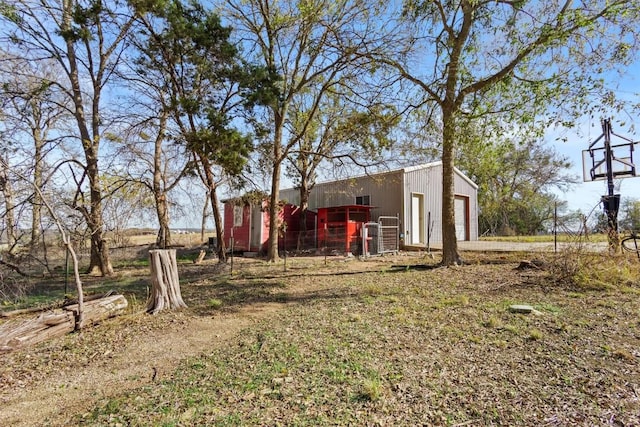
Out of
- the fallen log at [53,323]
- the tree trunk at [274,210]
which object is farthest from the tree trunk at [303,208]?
the fallen log at [53,323]

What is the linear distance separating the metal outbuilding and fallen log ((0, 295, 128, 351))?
11.5m

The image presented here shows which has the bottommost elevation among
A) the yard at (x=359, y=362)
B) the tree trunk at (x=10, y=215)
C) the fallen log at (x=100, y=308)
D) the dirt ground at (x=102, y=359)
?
the dirt ground at (x=102, y=359)

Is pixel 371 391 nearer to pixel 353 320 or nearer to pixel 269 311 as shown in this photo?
pixel 353 320

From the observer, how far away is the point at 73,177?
8.76 meters

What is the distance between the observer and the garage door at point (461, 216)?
1917 centimetres

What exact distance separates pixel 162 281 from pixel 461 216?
17.4m

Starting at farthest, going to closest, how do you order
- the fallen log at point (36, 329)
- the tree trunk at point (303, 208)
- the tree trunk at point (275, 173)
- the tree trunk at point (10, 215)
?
the tree trunk at point (303, 208), the tree trunk at point (275, 173), the tree trunk at point (10, 215), the fallen log at point (36, 329)

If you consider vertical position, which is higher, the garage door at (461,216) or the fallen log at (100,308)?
the garage door at (461,216)

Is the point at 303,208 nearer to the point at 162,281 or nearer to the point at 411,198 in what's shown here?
the point at 411,198

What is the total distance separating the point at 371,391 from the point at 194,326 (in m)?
3.27

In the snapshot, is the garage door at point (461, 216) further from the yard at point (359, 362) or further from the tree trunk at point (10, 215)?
the tree trunk at point (10, 215)

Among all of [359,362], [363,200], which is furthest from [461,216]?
[359,362]

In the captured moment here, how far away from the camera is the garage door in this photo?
19.2m

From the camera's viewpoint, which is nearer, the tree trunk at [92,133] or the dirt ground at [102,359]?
the dirt ground at [102,359]
